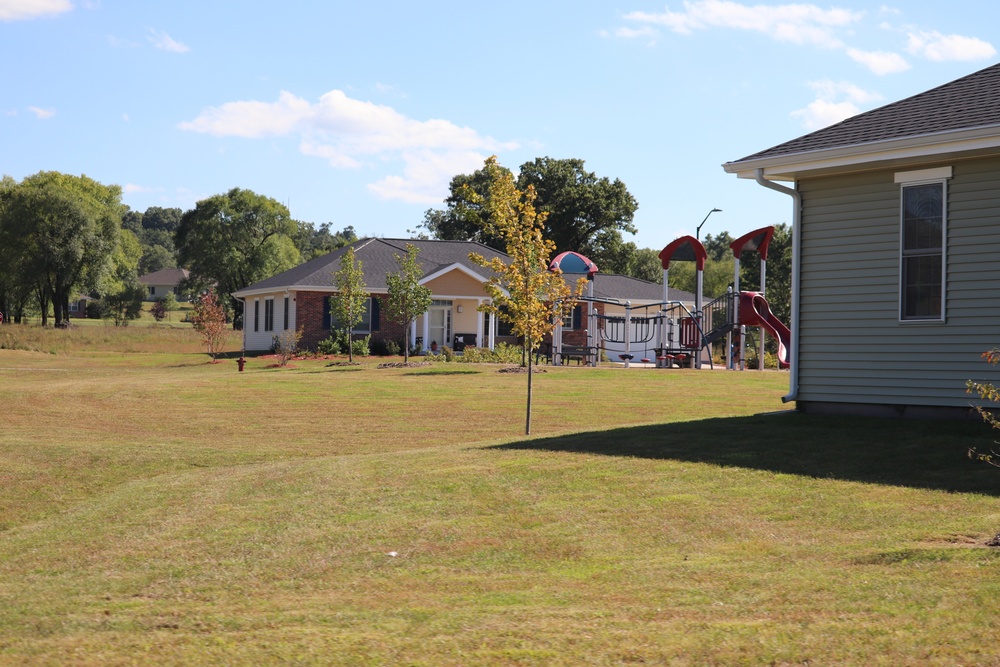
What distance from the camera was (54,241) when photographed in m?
69.6

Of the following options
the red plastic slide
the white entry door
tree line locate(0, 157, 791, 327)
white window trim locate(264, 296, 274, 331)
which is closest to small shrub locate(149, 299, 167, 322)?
tree line locate(0, 157, 791, 327)

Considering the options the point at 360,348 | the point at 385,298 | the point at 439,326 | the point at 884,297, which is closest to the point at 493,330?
the point at 439,326

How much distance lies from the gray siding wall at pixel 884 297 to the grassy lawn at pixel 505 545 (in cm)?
85

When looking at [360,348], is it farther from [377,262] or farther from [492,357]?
[377,262]

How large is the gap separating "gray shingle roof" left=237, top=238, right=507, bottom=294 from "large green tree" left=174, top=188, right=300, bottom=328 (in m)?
30.7

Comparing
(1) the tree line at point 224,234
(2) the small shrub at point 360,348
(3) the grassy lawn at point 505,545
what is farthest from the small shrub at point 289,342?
(3) the grassy lawn at point 505,545

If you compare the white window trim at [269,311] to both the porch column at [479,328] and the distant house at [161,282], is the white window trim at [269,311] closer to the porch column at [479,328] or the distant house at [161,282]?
the porch column at [479,328]

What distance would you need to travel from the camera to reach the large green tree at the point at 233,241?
260 ft

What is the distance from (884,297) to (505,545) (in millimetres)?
7554

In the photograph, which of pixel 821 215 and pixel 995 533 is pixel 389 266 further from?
pixel 995 533

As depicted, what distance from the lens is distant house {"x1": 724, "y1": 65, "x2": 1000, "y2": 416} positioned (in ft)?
42.7

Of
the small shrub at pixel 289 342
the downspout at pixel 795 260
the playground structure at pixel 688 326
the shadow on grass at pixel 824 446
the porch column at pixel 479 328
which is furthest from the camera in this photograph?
the porch column at pixel 479 328

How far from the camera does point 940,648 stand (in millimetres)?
5367

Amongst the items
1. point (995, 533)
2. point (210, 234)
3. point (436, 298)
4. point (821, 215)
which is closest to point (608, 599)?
point (995, 533)
